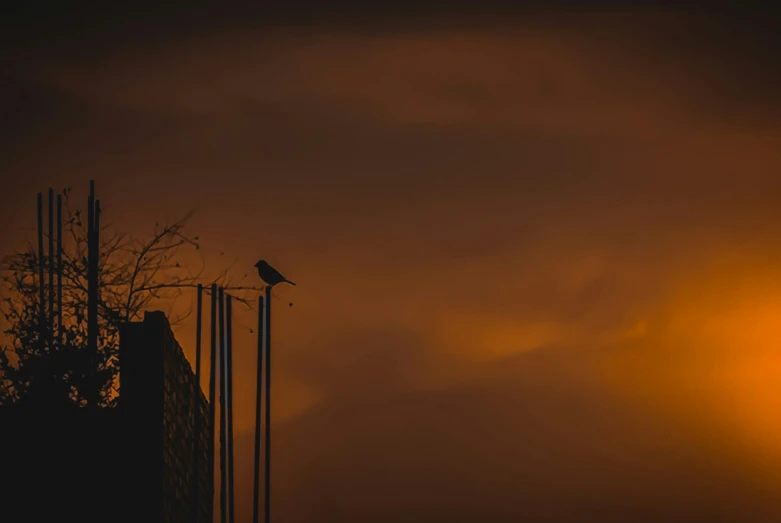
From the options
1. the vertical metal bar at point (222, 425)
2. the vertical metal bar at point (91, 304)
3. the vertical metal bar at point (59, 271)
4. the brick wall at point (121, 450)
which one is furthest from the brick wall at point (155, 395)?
the vertical metal bar at point (59, 271)

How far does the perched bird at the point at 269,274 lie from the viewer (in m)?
16.6

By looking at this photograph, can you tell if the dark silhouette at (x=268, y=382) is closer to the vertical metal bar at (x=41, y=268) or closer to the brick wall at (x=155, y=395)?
the brick wall at (x=155, y=395)

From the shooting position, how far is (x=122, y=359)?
11414 mm

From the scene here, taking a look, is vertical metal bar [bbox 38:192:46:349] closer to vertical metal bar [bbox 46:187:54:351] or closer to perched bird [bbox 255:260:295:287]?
vertical metal bar [bbox 46:187:54:351]

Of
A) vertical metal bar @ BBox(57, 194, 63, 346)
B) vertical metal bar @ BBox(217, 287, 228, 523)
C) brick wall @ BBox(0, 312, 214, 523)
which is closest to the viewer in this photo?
brick wall @ BBox(0, 312, 214, 523)

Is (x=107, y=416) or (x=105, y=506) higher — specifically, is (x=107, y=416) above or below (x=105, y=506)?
above

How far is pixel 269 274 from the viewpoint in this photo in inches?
655

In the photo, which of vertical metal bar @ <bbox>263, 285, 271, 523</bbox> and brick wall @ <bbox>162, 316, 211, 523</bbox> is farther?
vertical metal bar @ <bbox>263, 285, 271, 523</bbox>

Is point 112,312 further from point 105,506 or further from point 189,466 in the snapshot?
point 105,506

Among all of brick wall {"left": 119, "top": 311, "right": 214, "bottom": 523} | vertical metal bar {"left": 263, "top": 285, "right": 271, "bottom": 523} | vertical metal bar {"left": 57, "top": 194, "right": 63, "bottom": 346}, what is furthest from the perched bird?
brick wall {"left": 119, "top": 311, "right": 214, "bottom": 523}

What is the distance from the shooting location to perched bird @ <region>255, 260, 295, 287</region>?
16.6 m

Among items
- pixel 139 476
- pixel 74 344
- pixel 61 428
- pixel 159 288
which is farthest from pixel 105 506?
pixel 159 288

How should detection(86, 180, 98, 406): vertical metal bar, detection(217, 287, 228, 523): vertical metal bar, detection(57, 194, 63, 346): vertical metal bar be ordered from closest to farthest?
1. detection(217, 287, 228, 523): vertical metal bar
2. detection(86, 180, 98, 406): vertical metal bar
3. detection(57, 194, 63, 346): vertical metal bar

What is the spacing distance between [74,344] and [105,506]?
5.67 meters
